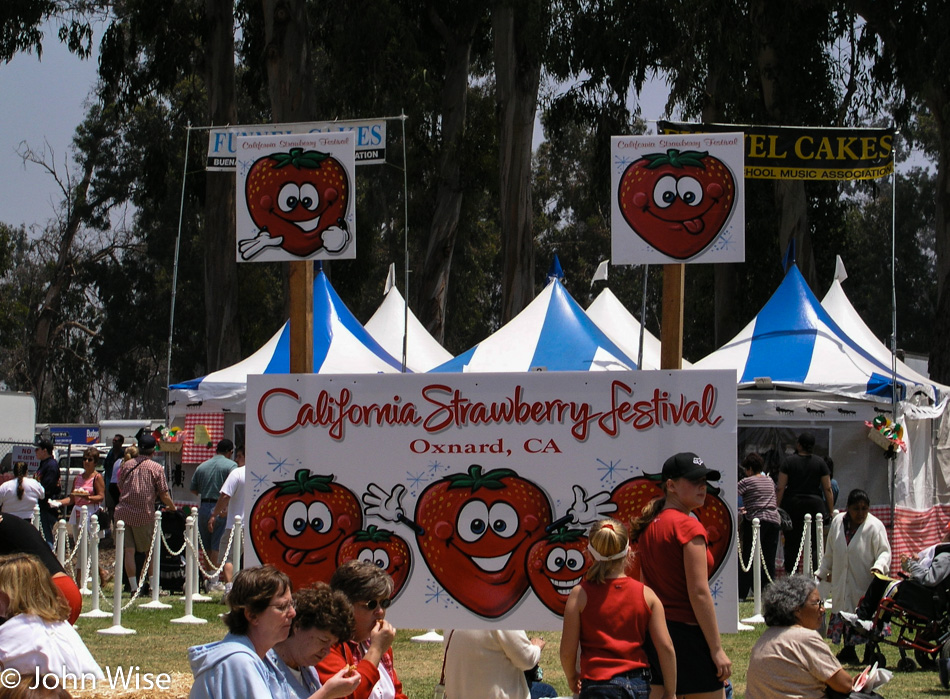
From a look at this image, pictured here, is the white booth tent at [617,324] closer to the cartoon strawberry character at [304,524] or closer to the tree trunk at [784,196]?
the tree trunk at [784,196]

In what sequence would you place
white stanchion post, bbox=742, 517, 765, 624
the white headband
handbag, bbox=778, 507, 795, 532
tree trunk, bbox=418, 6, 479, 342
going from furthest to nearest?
tree trunk, bbox=418, 6, 479, 342, handbag, bbox=778, 507, 795, 532, white stanchion post, bbox=742, 517, 765, 624, the white headband

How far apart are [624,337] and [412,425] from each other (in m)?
12.5

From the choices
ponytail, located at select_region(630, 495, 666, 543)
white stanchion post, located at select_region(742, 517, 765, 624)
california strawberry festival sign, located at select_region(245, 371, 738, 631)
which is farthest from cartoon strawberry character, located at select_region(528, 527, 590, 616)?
white stanchion post, located at select_region(742, 517, 765, 624)

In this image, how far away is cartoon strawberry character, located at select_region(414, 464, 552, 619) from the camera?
5570mm

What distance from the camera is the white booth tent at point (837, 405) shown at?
1355 centimetres

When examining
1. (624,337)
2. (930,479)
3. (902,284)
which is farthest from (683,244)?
(902,284)

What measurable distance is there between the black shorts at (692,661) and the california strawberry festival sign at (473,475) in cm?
55

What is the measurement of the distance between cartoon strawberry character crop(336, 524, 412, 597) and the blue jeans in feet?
4.88

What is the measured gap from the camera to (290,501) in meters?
5.76

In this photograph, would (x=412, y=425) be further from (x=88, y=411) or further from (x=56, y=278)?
(x=88, y=411)

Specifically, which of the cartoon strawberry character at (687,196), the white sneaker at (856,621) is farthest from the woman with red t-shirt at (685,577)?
the white sneaker at (856,621)

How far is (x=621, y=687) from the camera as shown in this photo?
4.37 metres

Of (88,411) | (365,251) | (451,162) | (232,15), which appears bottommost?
(88,411)

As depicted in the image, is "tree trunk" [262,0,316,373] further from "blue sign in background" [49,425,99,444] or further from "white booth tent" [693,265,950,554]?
"blue sign in background" [49,425,99,444]
